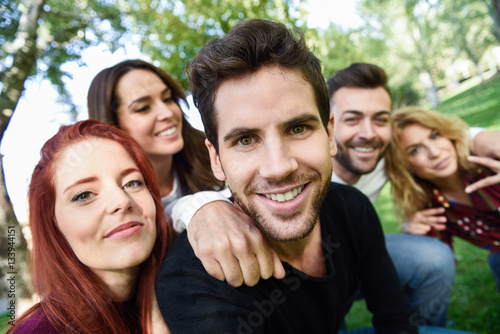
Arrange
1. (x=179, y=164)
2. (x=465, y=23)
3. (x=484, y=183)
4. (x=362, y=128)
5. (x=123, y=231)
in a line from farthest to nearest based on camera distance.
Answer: (x=465, y=23), (x=179, y=164), (x=362, y=128), (x=484, y=183), (x=123, y=231)

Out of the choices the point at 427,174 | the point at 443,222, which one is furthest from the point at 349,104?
the point at 443,222

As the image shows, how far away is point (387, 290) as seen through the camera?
2.31 meters

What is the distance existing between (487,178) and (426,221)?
0.70m

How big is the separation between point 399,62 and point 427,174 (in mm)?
31122

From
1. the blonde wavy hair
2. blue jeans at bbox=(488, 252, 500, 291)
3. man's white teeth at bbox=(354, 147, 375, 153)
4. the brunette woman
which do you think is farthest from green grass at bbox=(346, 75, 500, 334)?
the brunette woman

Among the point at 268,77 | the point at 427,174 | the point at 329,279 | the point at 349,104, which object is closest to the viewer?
the point at 268,77

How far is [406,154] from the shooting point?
10.2 ft

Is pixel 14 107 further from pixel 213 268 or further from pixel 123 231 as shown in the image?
pixel 213 268

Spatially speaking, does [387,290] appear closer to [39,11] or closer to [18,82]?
[18,82]

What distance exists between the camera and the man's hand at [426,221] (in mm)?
3018

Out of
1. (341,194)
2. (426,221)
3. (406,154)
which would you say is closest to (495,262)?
(426,221)

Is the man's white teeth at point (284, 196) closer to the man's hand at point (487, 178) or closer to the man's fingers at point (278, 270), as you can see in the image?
the man's fingers at point (278, 270)

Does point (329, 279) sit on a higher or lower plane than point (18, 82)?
lower

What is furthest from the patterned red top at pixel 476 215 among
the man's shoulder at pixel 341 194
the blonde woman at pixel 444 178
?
the man's shoulder at pixel 341 194
